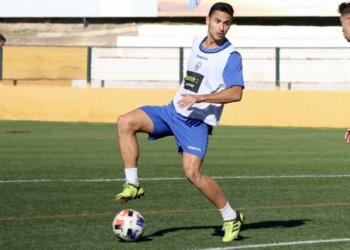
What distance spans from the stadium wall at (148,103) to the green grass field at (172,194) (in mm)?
5355

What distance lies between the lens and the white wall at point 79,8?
4662 cm

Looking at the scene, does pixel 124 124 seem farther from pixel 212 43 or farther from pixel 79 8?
pixel 79 8

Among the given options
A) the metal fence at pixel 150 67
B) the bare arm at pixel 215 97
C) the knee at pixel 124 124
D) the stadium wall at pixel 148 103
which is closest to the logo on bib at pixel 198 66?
the bare arm at pixel 215 97

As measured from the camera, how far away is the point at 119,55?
31.2 metres

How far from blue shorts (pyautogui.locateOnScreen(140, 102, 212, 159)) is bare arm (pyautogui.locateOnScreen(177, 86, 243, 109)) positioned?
45cm

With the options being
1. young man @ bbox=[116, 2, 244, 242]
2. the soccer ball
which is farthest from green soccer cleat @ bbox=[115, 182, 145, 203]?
the soccer ball

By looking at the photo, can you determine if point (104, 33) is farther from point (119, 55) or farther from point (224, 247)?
point (224, 247)

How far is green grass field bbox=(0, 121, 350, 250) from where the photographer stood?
8.18 metres

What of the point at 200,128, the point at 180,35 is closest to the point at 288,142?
the point at 200,128

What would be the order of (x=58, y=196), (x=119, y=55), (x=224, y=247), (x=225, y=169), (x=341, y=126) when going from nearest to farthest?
(x=224, y=247) < (x=58, y=196) < (x=225, y=169) < (x=341, y=126) < (x=119, y=55)

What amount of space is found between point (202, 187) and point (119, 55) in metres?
23.2

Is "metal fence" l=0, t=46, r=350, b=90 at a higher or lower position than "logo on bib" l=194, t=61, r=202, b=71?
lower

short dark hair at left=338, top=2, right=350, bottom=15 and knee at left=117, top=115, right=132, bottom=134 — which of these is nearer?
short dark hair at left=338, top=2, right=350, bottom=15

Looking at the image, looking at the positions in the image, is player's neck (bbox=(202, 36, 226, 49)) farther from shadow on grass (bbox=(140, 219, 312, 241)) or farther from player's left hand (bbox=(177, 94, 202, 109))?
shadow on grass (bbox=(140, 219, 312, 241))
